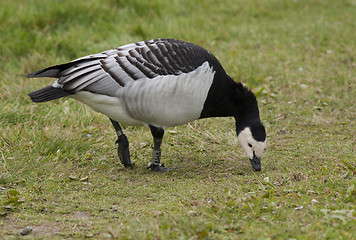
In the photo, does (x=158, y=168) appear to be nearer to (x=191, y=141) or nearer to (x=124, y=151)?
(x=124, y=151)

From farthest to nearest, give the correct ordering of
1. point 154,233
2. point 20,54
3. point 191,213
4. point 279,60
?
point 279,60, point 20,54, point 191,213, point 154,233

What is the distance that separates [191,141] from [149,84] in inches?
63.1

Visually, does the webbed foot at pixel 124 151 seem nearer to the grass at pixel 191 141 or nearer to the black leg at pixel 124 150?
the black leg at pixel 124 150

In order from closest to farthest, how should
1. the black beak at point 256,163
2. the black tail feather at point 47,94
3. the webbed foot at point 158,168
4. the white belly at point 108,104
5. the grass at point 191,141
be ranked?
the grass at point 191,141 < the black tail feather at point 47,94 < the white belly at point 108,104 < the black beak at point 256,163 < the webbed foot at point 158,168

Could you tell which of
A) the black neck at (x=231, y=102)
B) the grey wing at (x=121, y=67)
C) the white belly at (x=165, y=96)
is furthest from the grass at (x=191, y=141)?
the grey wing at (x=121, y=67)

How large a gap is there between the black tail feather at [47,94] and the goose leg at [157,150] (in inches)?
41.2

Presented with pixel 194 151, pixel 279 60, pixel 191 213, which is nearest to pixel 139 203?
pixel 191 213

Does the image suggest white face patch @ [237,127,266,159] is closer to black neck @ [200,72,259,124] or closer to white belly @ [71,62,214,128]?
black neck @ [200,72,259,124]

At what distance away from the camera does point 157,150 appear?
18.5ft

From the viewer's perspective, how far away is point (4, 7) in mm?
9805

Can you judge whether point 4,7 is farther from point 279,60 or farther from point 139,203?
point 139,203

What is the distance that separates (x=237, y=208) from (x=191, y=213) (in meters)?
0.39

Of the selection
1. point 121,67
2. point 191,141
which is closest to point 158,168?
point 191,141

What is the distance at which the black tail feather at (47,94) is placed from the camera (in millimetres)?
5082
